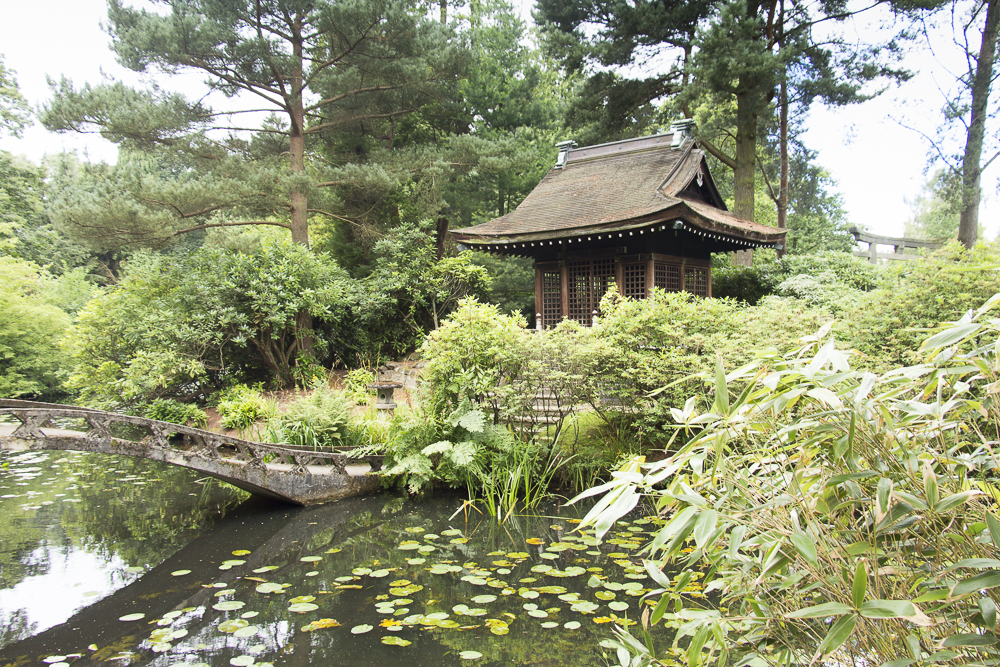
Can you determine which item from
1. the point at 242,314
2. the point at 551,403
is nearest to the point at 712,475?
the point at 551,403

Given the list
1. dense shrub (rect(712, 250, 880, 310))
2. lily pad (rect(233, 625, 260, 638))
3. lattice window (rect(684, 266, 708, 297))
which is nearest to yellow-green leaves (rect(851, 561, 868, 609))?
lily pad (rect(233, 625, 260, 638))

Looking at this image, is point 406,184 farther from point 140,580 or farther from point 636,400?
point 140,580

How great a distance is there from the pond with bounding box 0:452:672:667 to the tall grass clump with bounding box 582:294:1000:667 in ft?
3.63

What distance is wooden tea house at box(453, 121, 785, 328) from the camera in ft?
33.9

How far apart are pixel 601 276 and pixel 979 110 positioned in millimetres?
10465

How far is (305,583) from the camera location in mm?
4410

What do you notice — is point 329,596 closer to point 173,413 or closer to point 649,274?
point 173,413

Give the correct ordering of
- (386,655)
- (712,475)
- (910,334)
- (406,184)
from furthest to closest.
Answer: (406,184) < (910,334) < (386,655) < (712,475)

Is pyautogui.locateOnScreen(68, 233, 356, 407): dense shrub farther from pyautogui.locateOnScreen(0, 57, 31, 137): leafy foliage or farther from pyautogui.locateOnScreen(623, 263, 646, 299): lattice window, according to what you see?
pyautogui.locateOnScreen(0, 57, 31, 137): leafy foliage

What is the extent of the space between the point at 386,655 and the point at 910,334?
6588 mm

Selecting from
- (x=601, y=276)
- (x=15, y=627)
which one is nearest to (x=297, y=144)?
(x=601, y=276)

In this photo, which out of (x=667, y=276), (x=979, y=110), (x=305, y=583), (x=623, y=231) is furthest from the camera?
(x=979, y=110)

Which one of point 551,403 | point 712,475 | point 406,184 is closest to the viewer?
point 712,475

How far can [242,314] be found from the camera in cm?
999
